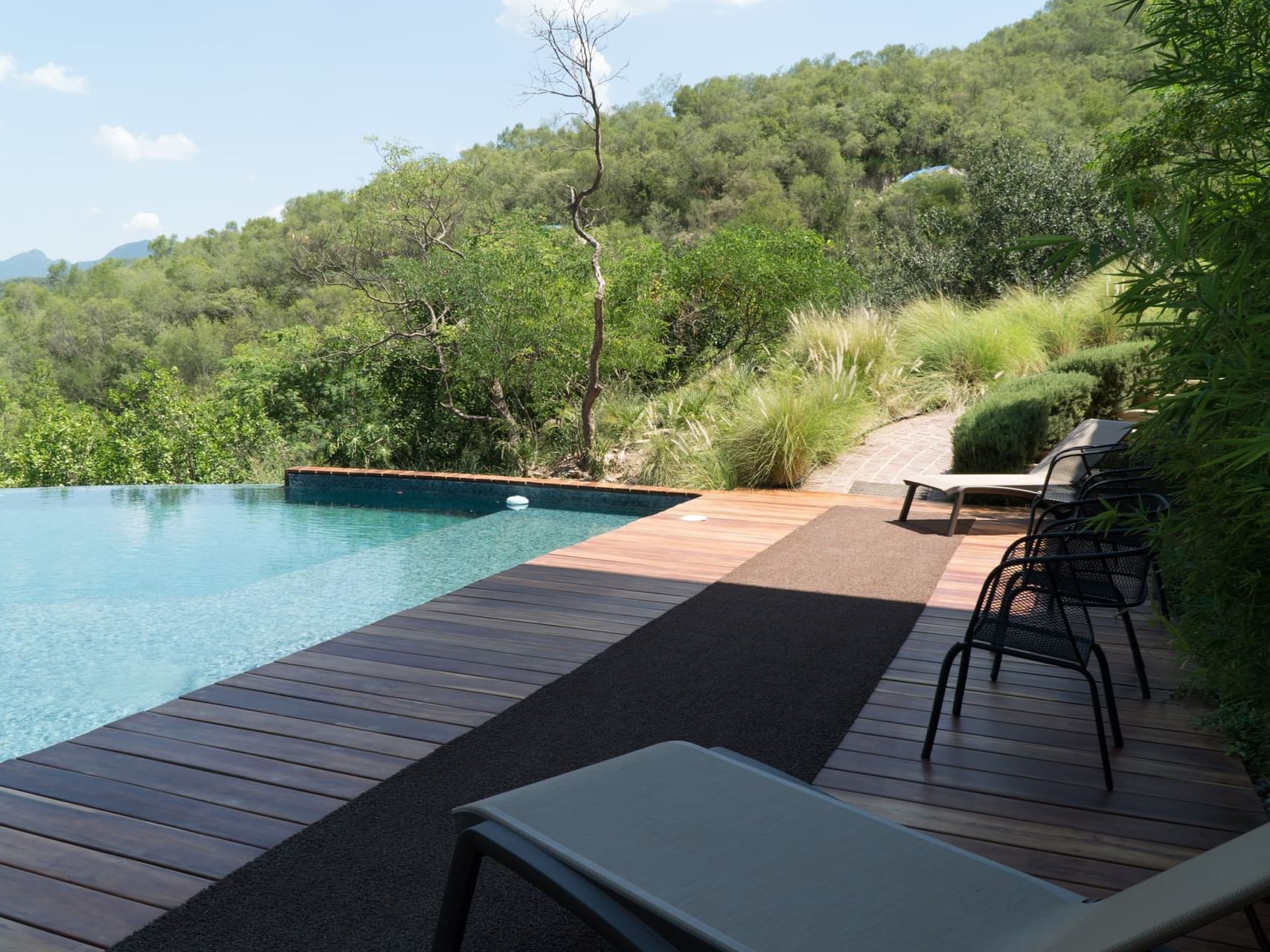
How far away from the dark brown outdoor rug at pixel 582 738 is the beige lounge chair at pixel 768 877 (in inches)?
18.2

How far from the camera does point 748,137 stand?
32.4 m

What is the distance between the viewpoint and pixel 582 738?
118 inches

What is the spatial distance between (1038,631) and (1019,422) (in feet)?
17.8

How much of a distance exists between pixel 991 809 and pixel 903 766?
30 centimetres

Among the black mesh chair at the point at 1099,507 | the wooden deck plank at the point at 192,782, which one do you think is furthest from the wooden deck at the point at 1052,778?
the wooden deck plank at the point at 192,782

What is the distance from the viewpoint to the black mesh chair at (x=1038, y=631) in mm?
2631

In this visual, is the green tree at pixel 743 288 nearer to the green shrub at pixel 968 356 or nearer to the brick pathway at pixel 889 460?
the green shrub at pixel 968 356

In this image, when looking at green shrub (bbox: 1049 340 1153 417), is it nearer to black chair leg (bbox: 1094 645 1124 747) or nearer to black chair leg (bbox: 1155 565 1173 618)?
black chair leg (bbox: 1155 565 1173 618)

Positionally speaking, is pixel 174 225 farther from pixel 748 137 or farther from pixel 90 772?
pixel 90 772

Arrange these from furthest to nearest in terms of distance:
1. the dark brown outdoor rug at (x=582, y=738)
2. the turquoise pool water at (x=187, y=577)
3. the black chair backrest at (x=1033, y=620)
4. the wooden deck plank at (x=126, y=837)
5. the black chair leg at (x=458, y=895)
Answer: the turquoise pool water at (x=187, y=577) → the black chair backrest at (x=1033, y=620) → the wooden deck plank at (x=126, y=837) → the dark brown outdoor rug at (x=582, y=738) → the black chair leg at (x=458, y=895)

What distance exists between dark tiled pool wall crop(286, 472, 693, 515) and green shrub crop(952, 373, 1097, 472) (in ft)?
7.83

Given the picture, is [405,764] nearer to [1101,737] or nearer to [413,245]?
[1101,737]

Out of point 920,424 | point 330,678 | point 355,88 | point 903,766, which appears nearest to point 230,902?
point 330,678

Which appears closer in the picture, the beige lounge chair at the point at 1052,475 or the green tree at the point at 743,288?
the beige lounge chair at the point at 1052,475
